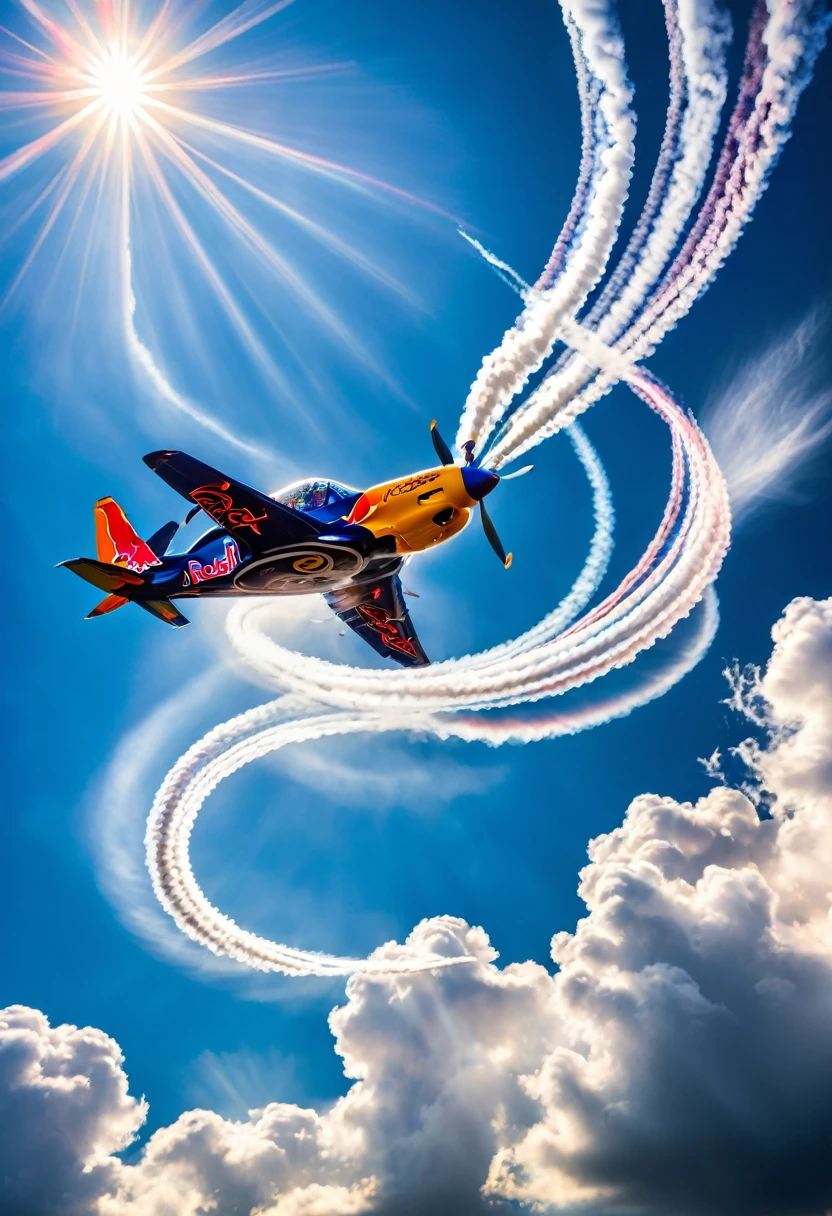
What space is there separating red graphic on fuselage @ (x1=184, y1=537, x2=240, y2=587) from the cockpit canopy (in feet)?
7.04

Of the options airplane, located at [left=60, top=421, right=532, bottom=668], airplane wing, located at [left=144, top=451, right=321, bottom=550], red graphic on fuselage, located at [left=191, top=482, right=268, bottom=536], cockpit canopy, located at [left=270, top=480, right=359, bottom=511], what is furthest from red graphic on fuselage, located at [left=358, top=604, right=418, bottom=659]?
red graphic on fuselage, located at [left=191, top=482, right=268, bottom=536]

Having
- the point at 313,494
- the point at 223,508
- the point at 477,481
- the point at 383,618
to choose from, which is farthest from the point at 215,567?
the point at 477,481

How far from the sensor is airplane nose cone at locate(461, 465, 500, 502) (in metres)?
18.8

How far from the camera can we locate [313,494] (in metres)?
20.7

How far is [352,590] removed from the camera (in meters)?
24.5

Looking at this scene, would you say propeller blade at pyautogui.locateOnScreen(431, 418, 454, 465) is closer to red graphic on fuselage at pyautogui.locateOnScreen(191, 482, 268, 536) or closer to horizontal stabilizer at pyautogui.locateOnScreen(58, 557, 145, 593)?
red graphic on fuselage at pyautogui.locateOnScreen(191, 482, 268, 536)

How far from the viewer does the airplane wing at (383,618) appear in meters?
25.1

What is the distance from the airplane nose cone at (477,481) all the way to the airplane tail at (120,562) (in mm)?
10985

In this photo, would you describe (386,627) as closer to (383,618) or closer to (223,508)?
(383,618)

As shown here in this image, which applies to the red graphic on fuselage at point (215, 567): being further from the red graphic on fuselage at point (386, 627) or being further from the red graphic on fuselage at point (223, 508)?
the red graphic on fuselage at point (386, 627)

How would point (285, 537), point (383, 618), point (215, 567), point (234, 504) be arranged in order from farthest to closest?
point (383, 618) < point (215, 567) < point (285, 537) < point (234, 504)

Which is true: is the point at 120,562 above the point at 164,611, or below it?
above

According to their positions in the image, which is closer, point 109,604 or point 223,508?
point 223,508

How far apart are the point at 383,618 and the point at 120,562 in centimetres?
963
